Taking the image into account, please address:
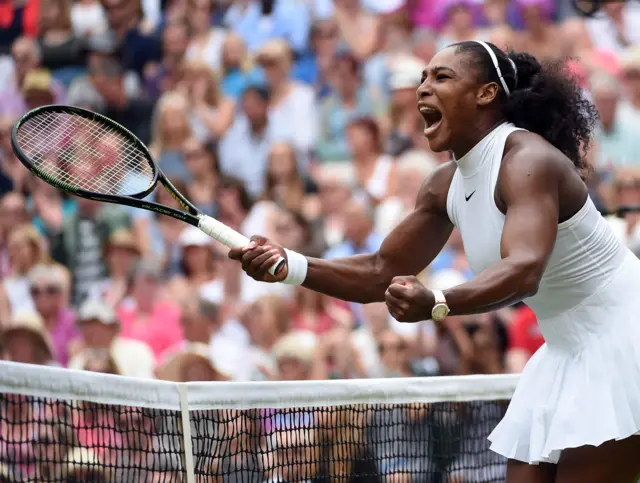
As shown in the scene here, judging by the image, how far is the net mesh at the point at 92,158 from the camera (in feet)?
16.1

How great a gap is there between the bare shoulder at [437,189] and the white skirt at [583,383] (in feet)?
2.04

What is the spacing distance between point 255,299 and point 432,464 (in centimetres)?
299

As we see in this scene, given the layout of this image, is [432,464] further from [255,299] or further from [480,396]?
[255,299]

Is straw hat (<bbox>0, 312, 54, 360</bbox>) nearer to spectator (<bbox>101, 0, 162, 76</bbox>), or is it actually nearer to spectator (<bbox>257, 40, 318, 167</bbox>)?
spectator (<bbox>257, 40, 318, 167</bbox>)

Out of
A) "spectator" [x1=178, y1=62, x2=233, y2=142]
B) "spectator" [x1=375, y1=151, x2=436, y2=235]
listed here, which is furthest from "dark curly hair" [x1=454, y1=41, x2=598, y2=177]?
"spectator" [x1=178, y1=62, x2=233, y2=142]

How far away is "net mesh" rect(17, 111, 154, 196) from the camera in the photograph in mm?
4905

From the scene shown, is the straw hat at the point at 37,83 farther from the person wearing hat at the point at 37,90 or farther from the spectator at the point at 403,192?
the spectator at the point at 403,192

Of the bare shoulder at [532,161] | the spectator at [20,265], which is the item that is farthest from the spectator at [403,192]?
the bare shoulder at [532,161]

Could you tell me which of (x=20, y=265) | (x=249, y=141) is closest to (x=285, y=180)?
(x=249, y=141)

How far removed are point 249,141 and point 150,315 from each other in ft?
6.54

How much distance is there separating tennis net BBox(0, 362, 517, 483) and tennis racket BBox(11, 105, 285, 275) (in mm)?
610

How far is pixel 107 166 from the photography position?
5691 millimetres

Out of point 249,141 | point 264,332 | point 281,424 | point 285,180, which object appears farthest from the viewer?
point 249,141

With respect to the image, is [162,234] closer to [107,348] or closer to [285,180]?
Answer: [285,180]
